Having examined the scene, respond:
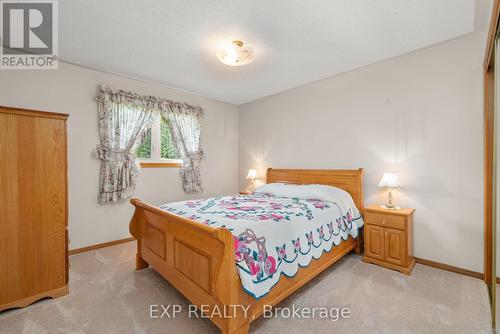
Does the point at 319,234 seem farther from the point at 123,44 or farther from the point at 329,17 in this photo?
the point at 123,44

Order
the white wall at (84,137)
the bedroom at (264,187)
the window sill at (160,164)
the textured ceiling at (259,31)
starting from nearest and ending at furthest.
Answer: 1. the bedroom at (264,187)
2. the textured ceiling at (259,31)
3. the white wall at (84,137)
4. the window sill at (160,164)

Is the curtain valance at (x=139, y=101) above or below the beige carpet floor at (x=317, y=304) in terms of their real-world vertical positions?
above

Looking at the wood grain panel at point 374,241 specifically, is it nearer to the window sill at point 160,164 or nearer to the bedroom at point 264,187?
the bedroom at point 264,187

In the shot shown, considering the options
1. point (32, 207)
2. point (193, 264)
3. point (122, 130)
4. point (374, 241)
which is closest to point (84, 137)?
point (122, 130)

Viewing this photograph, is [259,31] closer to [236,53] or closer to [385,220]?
[236,53]

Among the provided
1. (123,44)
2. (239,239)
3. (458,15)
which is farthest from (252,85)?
(239,239)

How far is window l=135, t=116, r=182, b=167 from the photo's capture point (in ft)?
12.3

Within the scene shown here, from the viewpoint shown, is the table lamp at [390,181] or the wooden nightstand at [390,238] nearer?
the wooden nightstand at [390,238]

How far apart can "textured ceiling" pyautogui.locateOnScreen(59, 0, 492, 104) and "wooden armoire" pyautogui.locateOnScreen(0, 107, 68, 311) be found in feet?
3.48

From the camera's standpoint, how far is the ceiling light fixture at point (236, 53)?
2.50 meters

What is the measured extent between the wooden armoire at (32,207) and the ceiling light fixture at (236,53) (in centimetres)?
170

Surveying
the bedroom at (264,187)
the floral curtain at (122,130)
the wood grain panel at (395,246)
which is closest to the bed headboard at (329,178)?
the bedroom at (264,187)

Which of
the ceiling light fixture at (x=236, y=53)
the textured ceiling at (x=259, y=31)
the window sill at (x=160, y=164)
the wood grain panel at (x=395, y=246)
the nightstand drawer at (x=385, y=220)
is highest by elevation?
the textured ceiling at (x=259, y=31)

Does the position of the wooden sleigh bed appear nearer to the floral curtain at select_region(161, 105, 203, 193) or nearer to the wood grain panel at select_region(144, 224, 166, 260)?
the wood grain panel at select_region(144, 224, 166, 260)
